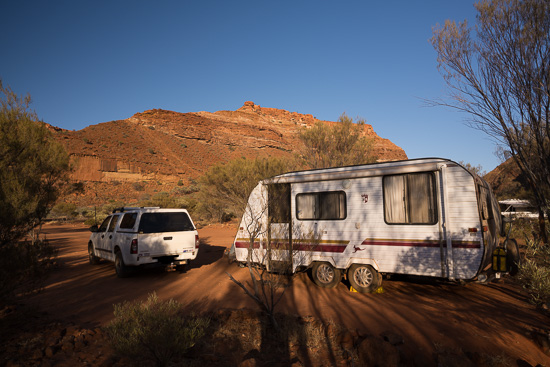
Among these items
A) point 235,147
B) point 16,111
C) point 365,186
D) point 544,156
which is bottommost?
point 365,186

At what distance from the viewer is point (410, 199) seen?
6805 millimetres

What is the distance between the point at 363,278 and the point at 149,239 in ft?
18.6

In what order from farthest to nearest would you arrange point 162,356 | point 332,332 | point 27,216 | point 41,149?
point 41,149 < point 27,216 < point 332,332 < point 162,356

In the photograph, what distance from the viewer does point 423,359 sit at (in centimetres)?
415

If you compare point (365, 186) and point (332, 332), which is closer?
point (332, 332)

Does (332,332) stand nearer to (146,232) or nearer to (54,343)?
(54,343)

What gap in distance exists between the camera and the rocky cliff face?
172ft

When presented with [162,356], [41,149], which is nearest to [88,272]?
[41,149]

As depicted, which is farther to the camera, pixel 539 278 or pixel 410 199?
pixel 410 199

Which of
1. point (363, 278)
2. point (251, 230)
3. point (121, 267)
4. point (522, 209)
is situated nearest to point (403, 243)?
point (363, 278)

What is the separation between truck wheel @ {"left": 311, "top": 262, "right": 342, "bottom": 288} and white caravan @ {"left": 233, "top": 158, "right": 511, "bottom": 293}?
0.9 inches

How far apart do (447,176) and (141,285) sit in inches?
306

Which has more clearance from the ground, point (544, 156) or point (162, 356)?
point (544, 156)

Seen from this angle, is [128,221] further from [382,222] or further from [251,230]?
[382,222]
